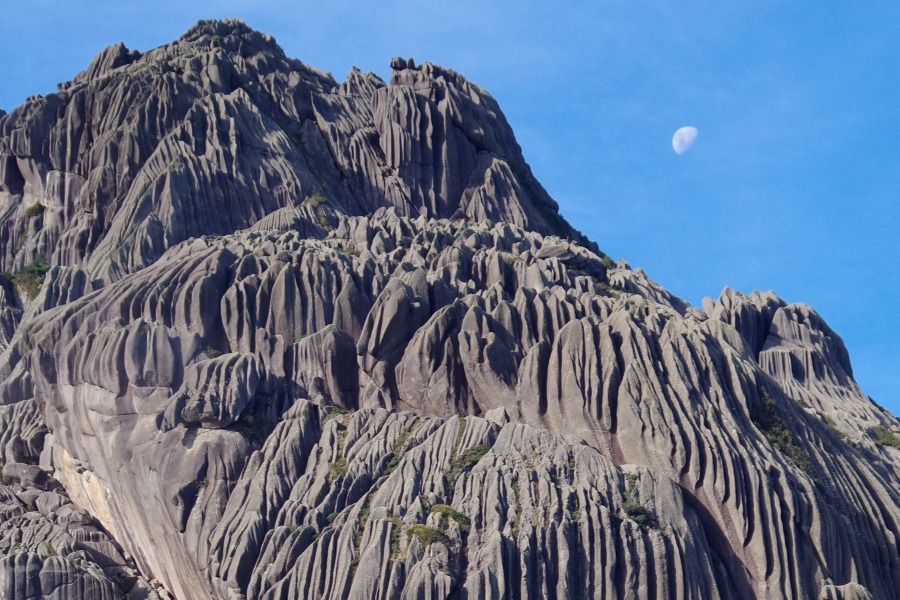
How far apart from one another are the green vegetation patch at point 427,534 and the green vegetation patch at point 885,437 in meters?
30.5

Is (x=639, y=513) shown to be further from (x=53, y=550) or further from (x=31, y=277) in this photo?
(x=31, y=277)

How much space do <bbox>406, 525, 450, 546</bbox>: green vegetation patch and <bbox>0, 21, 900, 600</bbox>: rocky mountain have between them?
3.5 inches

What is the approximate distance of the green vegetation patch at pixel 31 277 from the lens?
318 feet

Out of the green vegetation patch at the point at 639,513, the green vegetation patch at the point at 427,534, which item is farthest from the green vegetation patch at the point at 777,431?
the green vegetation patch at the point at 427,534

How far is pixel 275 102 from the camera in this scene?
374 feet

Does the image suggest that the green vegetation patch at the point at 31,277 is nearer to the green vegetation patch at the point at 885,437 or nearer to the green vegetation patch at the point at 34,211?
the green vegetation patch at the point at 34,211

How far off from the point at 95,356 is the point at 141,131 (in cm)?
3501

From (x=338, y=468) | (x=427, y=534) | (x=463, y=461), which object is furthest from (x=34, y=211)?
(x=427, y=534)

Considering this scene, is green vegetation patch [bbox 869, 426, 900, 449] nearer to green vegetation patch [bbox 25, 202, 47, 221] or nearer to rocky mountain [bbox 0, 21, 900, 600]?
rocky mountain [bbox 0, 21, 900, 600]

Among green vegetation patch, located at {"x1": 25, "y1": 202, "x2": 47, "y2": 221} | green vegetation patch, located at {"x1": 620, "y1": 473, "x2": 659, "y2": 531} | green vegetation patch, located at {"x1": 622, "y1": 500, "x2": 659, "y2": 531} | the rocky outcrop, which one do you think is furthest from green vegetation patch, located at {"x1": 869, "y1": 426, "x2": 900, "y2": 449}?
green vegetation patch, located at {"x1": 25, "y1": 202, "x2": 47, "y2": 221}

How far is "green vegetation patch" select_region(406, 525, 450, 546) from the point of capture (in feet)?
190

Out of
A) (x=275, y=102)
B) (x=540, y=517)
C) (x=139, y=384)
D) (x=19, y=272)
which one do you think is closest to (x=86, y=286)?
(x=19, y=272)

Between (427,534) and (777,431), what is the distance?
55.7ft

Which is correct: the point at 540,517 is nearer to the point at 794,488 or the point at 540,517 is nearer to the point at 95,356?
the point at 794,488
